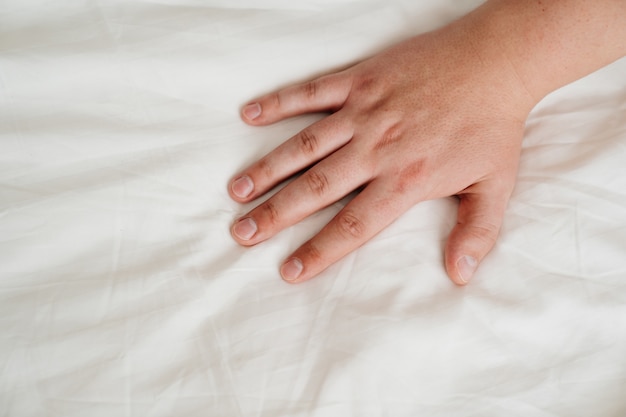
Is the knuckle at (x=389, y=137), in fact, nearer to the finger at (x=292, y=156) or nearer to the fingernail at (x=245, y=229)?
the finger at (x=292, y=156)

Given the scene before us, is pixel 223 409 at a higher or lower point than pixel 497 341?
higher

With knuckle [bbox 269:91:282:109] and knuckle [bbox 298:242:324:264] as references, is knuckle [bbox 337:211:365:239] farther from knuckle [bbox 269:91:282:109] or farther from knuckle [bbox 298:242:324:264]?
knuckle [bbox 269:91:282:109]

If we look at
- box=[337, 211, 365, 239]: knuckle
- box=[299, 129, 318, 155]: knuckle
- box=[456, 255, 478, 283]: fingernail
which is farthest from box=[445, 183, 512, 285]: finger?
box=[299, 129, 318, 155]: knuckle

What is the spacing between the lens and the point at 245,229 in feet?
2.07

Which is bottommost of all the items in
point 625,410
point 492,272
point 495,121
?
point 625,410

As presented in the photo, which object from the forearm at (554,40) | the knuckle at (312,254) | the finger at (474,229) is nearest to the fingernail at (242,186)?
the knuckle at (312,254)

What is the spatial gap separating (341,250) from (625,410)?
336 millimetres

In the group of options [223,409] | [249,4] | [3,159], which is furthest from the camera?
[249,4]

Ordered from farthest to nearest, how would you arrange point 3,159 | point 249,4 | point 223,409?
point 249,4, point 3,159, point 223,409

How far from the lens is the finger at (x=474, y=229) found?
610 mm

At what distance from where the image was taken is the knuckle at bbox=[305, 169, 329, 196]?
669mm

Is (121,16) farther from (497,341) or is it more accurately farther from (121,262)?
(497,341)

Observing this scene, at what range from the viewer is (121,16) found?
2.34 ft

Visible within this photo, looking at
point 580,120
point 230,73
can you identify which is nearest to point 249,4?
point 230,73
